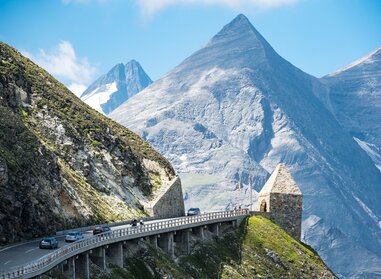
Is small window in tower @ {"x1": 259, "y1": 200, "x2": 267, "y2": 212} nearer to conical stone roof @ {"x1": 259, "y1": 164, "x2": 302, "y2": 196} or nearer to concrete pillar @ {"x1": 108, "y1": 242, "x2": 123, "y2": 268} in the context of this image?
conical stone roof @ {"x1": 259, "y1": 164, "x2": 302, "y2": 196}

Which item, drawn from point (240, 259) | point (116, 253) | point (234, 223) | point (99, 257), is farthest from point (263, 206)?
point (99, 257)

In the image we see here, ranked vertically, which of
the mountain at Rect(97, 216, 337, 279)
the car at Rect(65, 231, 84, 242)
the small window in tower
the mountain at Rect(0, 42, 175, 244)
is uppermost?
the mountain at Rect(0, 42, 175, 244)

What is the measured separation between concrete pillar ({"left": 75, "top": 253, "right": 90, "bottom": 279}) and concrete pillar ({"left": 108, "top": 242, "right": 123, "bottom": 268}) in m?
8.99

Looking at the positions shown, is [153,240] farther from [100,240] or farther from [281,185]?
[281,185]

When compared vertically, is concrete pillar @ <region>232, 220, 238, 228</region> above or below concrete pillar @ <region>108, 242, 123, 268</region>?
below

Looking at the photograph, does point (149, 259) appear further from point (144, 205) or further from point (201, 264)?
point (144, 205)

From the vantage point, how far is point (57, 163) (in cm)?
10644

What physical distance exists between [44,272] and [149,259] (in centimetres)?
2969

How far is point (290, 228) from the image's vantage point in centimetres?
13712

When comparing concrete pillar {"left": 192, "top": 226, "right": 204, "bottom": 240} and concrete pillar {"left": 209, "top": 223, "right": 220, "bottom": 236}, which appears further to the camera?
concrete pillar {"left": 209, "top": 223, "right": 220, "bottom": 236}

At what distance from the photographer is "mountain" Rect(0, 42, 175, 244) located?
8800 cm

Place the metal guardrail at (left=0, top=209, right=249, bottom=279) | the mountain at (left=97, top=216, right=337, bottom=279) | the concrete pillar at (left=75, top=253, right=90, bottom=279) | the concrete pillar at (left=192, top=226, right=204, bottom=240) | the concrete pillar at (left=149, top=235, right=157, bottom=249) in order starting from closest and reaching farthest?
the metal guardrail at (left=0, top=209, right=249, bottom=279)
the concrete pillar at (left=75, top=253, right=90, bottom=279)
the mountain at (left=97, top=216, right=337, bottom=279)
the concrete pillar at (left=149, top=235, right=157, bottom=249)
the concrete pillar at (left=192, top=226, right=204, bottom=240)

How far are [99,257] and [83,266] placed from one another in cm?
564

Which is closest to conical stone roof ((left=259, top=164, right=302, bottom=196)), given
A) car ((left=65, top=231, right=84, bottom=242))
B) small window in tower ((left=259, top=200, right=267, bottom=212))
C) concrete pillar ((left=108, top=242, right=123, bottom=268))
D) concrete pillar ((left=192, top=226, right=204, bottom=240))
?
small window in tower ((left=259, top=200, right=267, bottom=212))
